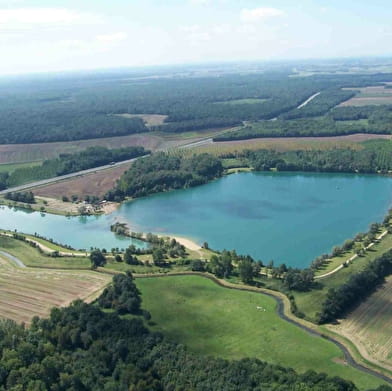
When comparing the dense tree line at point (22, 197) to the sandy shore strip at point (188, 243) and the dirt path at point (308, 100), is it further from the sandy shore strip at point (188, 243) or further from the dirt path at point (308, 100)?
the dirt path at point (308, 100)

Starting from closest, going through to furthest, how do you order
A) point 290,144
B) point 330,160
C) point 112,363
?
point 112,363, point 330,160, point 290,144

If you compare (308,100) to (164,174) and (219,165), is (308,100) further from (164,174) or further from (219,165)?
(164,174)

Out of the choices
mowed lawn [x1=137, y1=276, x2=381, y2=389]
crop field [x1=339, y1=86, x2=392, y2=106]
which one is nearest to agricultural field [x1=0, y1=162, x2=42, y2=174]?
mowed lawn [x1=137, y1=276, x2=381, y2=389]

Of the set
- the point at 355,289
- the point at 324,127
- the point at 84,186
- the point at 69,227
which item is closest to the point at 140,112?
the point at 324,127

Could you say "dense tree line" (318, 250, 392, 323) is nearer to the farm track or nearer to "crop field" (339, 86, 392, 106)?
the farm track

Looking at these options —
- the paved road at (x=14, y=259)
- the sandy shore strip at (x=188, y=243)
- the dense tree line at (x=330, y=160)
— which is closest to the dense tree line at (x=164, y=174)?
the dense tree line at (x=330, y=160)

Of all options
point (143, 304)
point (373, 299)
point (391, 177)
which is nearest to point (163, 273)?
point (143, 304)

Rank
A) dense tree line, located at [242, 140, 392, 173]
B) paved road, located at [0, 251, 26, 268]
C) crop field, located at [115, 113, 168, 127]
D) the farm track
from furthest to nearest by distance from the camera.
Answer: crop field, located at [115, 113, 168, 127] → dense tree line, located at [242, 140, 392, 173] → paved road, located at [0, 251, 26, 268] → the farm track

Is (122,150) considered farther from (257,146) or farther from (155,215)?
(155,215)
